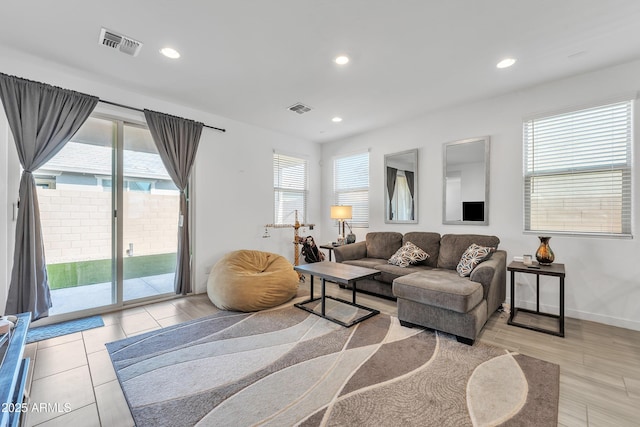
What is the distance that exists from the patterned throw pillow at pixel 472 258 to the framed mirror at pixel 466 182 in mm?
659

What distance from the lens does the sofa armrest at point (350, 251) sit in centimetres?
424

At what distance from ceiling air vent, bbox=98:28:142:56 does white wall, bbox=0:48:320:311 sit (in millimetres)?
911

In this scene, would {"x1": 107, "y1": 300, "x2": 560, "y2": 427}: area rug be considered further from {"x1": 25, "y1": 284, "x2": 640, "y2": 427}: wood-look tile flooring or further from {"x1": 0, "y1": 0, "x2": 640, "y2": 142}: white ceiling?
{"x1": 0, "y1": 0, "x2": 640, "y2": 142}: white ceiling

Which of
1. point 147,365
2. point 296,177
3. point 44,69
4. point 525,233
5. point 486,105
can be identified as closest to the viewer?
point 147,365

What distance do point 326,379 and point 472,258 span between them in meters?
2.21

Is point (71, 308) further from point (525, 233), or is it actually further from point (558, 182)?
point (558, 182)

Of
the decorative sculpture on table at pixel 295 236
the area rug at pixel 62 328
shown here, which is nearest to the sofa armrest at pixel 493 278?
the decorative sculpture on table at pixel 295 236

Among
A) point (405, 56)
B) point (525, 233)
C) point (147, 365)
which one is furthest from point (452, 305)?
point (147, 365)

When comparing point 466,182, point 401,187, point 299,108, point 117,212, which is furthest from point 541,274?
point 117,212

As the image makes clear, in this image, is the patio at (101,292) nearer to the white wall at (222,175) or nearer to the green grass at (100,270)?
the green grass at (100,270)

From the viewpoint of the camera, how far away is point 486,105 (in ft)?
12.3

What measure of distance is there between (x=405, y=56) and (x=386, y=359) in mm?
2749

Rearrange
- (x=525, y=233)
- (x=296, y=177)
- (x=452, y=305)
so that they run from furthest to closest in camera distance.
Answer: (x=296, y=177)
(x=525, y=233)
(x=452, y=305)

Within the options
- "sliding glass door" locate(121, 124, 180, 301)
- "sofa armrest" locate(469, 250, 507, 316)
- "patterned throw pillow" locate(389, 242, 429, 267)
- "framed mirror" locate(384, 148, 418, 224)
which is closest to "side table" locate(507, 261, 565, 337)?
"sofa armrest" locate(469, 250, 507, 316)
